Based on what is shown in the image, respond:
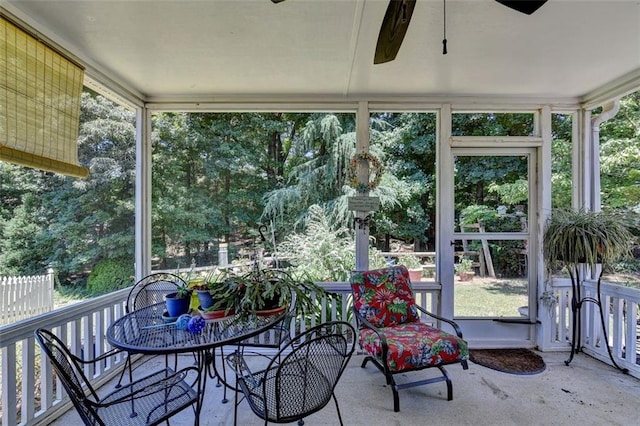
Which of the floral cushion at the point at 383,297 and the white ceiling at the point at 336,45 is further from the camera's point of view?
the floral cushion at the point at 383,297

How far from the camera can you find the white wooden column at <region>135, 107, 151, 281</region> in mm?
3113

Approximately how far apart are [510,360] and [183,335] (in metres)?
2.93

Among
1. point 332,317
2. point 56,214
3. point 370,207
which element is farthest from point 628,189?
point 56,214

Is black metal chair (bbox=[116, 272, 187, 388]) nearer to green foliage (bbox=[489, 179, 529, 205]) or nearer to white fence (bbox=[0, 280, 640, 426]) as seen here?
white fence (bbox=[0, 280, 640, 426])

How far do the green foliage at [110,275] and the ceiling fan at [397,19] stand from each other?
336 cm

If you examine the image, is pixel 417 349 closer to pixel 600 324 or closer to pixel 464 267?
pixel 464 267

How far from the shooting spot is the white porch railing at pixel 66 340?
5.81 ft

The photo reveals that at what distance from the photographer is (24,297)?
2.46 m

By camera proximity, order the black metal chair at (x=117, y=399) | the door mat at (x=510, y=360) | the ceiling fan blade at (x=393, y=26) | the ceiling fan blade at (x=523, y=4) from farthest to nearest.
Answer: the door mat at (x=510, y=360)
the black metal chair at (x=117, y=399)
the ceiling fan blade at (x=393, y=26)
the ceiling fan blade at (x=523, y=4)

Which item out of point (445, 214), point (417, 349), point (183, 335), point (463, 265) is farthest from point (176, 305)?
point (463, 265)

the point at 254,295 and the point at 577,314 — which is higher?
the point at 254,295

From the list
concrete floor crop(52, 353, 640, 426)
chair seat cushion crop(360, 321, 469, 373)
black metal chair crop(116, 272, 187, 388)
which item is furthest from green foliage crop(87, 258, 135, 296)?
chair seat cushion crop(360, 321, 469, 373)

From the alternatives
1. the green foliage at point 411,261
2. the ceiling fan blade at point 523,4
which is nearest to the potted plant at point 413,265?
the green foliage at point 411,261

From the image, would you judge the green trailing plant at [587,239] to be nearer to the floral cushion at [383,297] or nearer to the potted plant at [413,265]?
the potted plant at [413,265]
